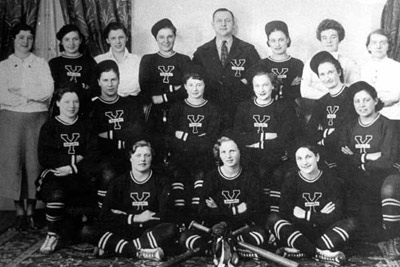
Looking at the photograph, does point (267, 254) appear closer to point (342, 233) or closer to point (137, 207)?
point (342, 233)

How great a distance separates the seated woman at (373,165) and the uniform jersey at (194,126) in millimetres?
848

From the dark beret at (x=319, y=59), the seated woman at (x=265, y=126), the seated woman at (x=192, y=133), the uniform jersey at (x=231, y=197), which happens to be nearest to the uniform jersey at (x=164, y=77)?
the seated woman at (x=192, y=133)

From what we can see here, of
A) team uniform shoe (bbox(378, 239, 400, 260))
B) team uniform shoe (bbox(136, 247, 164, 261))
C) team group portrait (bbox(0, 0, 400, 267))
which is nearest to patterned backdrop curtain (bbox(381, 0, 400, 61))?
team group portrait (bbox(0, 0, 400, 267))

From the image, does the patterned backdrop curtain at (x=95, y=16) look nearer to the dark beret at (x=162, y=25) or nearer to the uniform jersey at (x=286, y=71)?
the dark beret at (x=162, y=25)

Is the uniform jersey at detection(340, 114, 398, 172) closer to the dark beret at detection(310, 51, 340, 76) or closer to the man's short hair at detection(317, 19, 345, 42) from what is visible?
the dark beret at detection(310, 51, 340, 76)

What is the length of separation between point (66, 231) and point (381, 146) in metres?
2.05

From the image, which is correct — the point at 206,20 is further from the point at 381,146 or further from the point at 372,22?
the point at 381,146

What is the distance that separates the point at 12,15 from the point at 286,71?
198 cm

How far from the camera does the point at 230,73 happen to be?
12.6 ft

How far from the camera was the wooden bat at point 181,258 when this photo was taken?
3043mm

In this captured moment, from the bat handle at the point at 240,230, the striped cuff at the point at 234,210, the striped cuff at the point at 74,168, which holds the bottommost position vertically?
the bat handle at the point at 240,230

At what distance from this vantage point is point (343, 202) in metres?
3.29

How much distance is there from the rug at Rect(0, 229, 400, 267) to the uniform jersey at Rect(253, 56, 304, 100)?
1094 millimetres

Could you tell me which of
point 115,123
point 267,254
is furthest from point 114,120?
point 267,254
